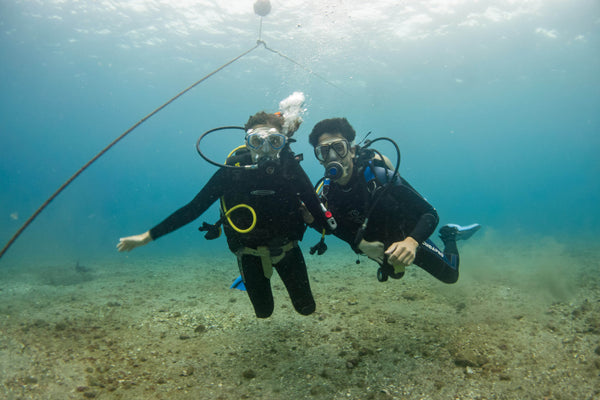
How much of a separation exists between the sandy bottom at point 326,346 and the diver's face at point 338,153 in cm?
243

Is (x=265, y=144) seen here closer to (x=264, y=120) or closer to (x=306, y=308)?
(x=264, y=120)

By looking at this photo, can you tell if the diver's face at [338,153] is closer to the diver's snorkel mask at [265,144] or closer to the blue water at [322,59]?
the diver's snorkel mask at [265,144]

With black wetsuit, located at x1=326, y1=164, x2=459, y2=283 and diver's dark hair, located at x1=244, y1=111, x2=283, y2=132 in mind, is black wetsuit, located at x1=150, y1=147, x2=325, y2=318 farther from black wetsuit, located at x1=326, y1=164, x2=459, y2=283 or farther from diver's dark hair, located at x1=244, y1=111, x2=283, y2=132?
black wetsuit, located at x1=326, y1=164, x2=459, y2=283

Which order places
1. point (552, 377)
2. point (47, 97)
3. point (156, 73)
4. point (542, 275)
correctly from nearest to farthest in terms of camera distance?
point (552, 377), point (542, 275), point (156, 73), point (47, 97)

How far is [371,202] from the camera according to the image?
142 inches

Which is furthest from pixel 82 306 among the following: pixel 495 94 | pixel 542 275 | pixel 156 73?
pixel 495 94

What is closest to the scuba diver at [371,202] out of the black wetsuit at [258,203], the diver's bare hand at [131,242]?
the black wetsuit at [258,203]

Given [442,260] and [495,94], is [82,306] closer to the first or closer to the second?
[442,260]

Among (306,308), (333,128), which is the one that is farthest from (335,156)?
(306,308)

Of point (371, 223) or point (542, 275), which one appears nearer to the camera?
point (371, 223)

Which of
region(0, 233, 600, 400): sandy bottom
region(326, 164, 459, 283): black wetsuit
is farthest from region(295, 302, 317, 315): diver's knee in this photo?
region(326, 164, 459, 283): black wetsuit

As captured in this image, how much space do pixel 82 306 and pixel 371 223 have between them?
6513mm

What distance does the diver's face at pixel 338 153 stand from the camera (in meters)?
3.72

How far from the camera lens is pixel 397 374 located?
3068 millimetres
